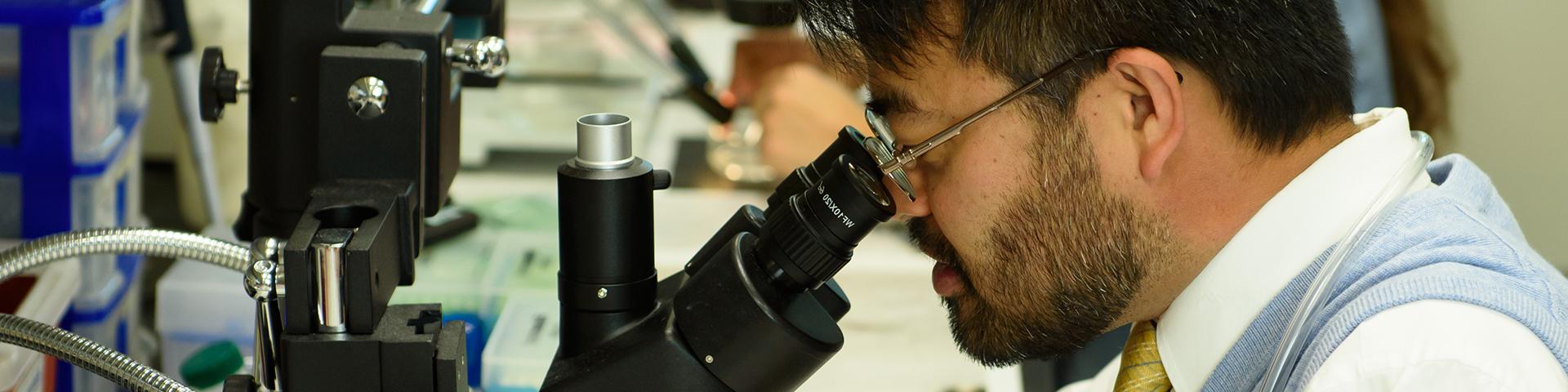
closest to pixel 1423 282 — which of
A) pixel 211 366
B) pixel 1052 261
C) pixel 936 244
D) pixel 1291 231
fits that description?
pixel 1291 231

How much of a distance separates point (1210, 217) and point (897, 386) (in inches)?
23.1

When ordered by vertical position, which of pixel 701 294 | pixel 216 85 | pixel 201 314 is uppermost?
pixel 216 85

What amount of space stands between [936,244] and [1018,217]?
0.33ft

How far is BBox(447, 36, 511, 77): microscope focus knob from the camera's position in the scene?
Answer: 80 centimetres

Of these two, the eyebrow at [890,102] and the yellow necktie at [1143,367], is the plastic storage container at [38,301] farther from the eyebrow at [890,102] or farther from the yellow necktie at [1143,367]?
the yellow necktie at [1143,367]

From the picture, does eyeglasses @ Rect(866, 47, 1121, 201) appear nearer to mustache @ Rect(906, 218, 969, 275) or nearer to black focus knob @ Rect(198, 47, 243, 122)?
mustache @ Rect(906, 218, 969, 275)

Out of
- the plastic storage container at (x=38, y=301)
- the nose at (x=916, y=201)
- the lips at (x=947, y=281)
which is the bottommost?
the plastic storage container at (x=38, y=301)

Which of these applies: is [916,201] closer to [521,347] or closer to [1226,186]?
[1226,186]

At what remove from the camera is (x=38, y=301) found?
3.90ft

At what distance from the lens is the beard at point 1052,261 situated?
93 cm

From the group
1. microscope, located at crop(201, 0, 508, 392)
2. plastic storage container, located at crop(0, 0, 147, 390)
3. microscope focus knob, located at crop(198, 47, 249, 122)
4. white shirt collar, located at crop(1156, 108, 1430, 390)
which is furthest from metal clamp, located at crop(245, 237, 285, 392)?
plastic storage container, located at crop(0, 0, 147, 390)

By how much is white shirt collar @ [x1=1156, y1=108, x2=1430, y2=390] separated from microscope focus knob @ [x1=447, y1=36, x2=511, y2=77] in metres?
0.52

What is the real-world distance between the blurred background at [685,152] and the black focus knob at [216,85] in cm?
42

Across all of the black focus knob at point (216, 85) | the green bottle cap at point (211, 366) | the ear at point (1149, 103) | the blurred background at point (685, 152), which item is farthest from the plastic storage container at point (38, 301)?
the ear at point (1149, 103)
